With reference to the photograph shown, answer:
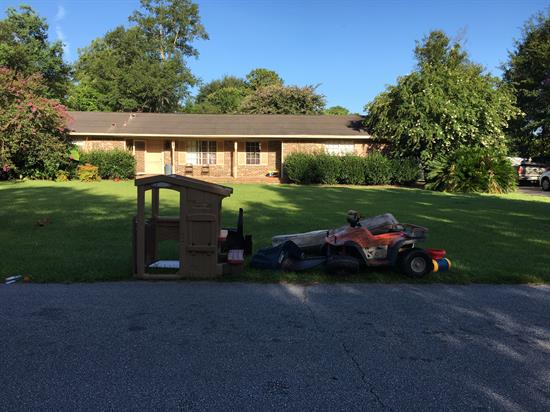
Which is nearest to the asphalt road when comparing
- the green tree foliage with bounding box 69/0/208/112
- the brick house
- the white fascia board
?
the white fascia board

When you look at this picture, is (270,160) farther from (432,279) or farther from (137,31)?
(137,31)

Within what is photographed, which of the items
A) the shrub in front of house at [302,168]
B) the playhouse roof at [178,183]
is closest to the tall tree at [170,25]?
the shrub in front of house at [302,168]

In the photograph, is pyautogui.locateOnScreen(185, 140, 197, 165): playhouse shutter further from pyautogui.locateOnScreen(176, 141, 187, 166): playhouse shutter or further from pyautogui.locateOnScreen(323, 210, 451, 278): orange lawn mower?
pyautogui.locateOnScreen(323, 210, 451, 278): orange lawn mower

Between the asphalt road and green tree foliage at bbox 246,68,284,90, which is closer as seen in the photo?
the asphalt road

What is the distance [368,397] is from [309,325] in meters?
1.35

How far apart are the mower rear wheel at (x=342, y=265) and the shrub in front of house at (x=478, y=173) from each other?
56.3 ft

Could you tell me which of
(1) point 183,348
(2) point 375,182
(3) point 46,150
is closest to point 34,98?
(3) point 46,150

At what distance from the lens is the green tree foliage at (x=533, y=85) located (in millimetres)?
35969

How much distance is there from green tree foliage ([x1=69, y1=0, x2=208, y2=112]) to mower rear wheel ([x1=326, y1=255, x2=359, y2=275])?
4537 cm

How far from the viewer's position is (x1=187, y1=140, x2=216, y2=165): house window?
29.3m

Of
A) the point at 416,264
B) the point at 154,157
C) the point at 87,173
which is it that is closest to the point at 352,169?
the point at 154,157

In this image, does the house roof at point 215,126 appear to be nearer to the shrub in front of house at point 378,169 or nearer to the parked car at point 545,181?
the shrub in front of house at point 378,169

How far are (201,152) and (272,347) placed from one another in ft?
86.3

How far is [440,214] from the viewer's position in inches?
497
